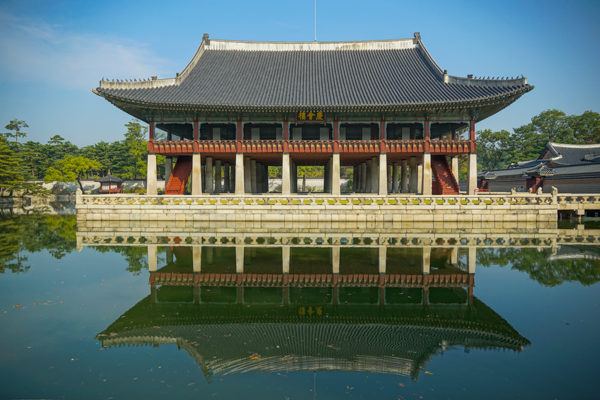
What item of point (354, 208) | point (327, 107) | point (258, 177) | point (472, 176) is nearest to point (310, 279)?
point (354, 208)

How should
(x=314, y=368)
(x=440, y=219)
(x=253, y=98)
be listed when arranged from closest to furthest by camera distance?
1. (x=314, y=368)
2. (x=440, y=219)
3. (x=253, y=98)

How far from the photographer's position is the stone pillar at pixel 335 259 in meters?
15.0

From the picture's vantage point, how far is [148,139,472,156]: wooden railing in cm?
3212

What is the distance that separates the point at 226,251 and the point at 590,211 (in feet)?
104

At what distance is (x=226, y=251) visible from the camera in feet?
61.1

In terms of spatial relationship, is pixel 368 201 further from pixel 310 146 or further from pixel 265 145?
pixel 265 145

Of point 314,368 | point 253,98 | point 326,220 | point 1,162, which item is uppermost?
point 253,98

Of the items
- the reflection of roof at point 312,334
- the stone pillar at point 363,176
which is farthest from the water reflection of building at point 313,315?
the stone pillar at point 363,176

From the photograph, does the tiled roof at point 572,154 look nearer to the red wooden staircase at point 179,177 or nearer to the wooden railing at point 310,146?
the wooden railing at point 310,146

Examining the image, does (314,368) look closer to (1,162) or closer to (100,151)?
(1,162)

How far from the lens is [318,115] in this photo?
1277 inches

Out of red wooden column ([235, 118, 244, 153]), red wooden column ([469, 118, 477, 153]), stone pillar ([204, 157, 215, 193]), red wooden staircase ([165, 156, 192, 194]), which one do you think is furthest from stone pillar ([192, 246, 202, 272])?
red wooden column ([469, 118, 477, 153])

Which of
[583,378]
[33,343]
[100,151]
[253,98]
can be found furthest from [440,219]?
[100,151]

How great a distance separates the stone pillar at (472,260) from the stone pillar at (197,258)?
10.4 metres
